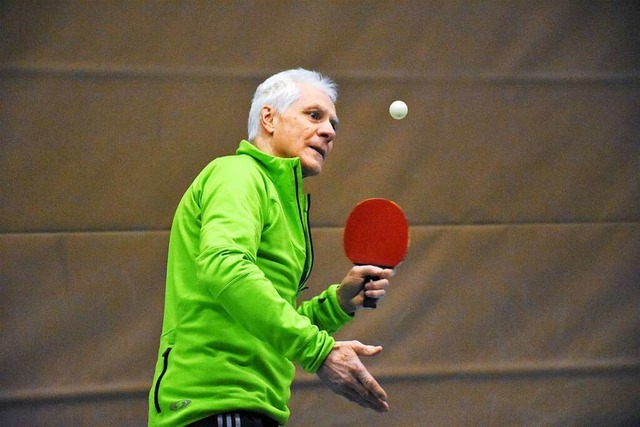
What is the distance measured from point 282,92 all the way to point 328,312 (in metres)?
0.64

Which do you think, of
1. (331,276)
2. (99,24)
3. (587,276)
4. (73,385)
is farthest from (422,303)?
(99,24)

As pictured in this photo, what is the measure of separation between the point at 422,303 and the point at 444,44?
3.73 ft

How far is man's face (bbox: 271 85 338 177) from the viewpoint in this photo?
2.74 meters

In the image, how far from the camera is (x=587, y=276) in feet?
14.9

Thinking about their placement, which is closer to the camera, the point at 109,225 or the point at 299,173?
the point at 299,173

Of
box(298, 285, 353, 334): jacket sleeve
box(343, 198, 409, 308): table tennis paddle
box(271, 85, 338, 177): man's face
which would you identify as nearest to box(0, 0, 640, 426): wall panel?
box(298, 285, 353, 334): jacket sleeve

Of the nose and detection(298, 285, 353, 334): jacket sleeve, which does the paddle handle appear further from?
the nose

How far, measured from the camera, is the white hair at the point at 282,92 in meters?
2.81

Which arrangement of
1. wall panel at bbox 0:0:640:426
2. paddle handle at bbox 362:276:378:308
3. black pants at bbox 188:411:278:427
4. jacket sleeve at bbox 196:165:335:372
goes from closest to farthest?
1. jacket sleeve at bbox 196:165:335:372
2. black pants at bbox 188:411:278:427
3. paddle handle at bbox 362:276:378:308
4. wall panel at bbox 0:0:640:426

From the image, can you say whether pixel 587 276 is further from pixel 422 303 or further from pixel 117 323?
pixel 117 323

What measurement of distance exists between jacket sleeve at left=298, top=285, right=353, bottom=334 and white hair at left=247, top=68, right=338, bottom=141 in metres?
0.51

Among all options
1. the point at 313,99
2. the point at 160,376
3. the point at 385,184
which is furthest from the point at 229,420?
the point at 385,184

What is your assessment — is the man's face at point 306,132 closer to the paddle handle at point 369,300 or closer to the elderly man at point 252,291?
the elderly man at point 252,291

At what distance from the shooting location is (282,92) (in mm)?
2824
